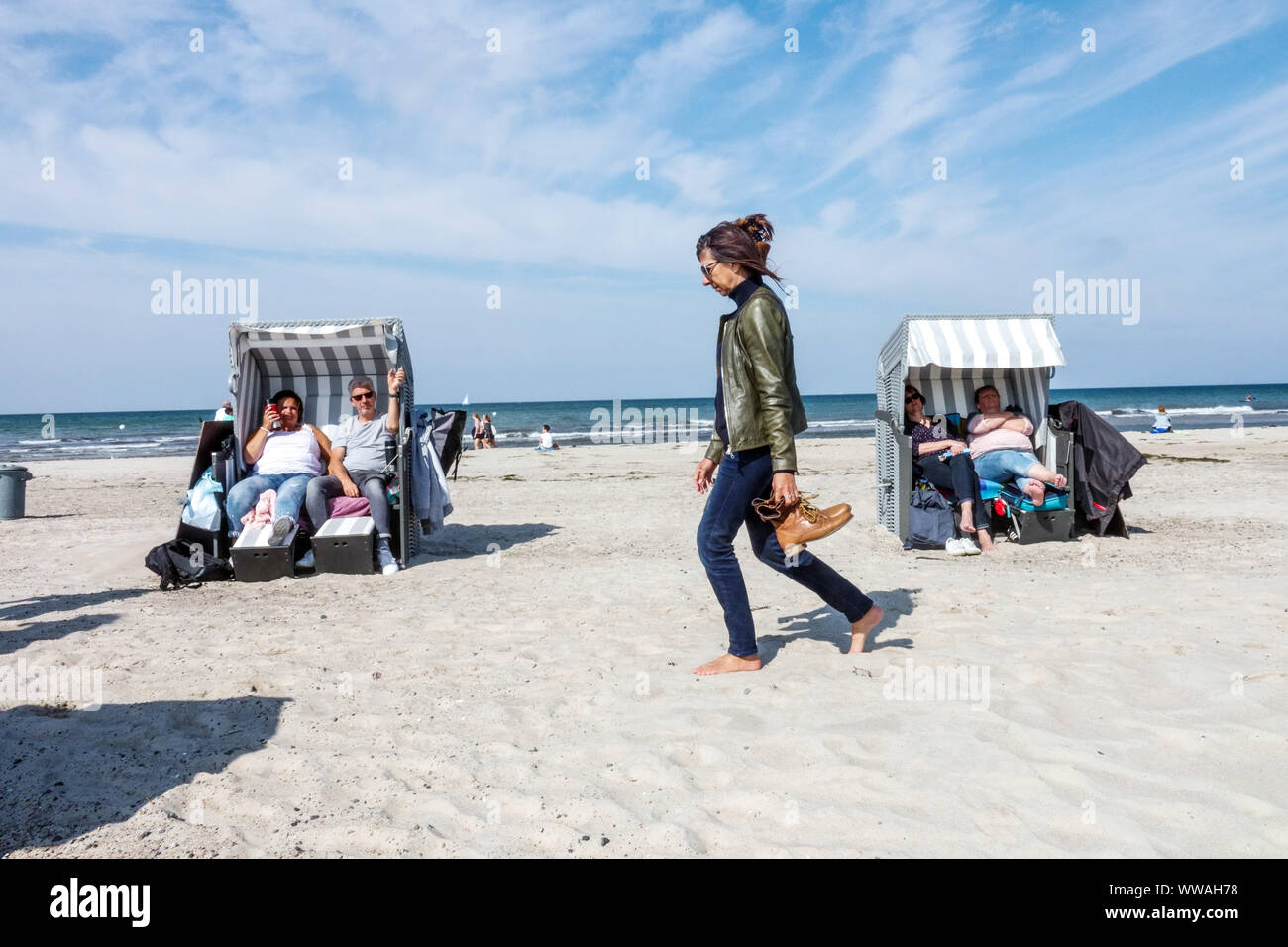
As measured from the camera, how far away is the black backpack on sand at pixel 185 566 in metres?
5.94

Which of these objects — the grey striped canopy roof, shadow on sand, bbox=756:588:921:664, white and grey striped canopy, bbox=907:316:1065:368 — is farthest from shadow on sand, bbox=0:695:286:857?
white and grey striped canopy, bbox=907:316:1065:368

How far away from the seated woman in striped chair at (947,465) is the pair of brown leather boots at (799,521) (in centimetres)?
362

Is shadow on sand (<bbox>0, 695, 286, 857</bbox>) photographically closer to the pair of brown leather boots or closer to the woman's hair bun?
the pair of brown leather boots

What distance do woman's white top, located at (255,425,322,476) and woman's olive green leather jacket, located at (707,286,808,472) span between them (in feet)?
13.8

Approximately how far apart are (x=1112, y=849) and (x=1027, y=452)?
18.3ft

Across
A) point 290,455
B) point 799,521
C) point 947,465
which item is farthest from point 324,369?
point 799,521

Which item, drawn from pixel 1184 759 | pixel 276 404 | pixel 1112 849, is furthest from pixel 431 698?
pixel 276 404

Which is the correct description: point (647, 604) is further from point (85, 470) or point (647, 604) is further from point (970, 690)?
point (85, 470)

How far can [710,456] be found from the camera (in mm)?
3943

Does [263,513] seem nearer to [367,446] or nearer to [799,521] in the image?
[367,446]

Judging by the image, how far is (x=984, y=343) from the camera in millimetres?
7805

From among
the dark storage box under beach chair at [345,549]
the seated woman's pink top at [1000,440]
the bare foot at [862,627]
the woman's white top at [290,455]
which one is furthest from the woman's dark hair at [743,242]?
the seated woman's pink top at [1000,440]

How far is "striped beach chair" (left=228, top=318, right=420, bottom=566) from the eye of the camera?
268 inches

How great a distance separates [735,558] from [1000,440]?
14.6 ft
